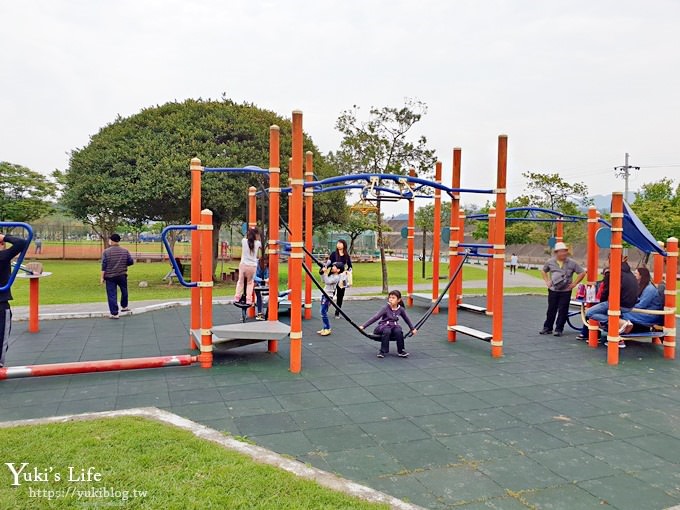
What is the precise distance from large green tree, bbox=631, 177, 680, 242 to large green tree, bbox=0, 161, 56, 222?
3341 centimetres

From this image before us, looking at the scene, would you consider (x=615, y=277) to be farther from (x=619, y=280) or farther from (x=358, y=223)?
(x=358, y=223)

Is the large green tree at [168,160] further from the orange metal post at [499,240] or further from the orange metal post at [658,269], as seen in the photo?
the orange metal post at [658,269]

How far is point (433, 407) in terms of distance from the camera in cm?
470

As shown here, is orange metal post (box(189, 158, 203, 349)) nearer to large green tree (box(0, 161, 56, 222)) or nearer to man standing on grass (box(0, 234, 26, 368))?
man standing on grass (box(0, 234, 26, 368))

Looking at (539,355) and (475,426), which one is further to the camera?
(539,355)

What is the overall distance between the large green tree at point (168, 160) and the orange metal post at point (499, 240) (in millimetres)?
11472

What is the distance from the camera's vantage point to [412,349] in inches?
281

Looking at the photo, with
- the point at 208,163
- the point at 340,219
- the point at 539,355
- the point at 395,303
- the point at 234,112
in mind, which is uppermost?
the point at 234,112

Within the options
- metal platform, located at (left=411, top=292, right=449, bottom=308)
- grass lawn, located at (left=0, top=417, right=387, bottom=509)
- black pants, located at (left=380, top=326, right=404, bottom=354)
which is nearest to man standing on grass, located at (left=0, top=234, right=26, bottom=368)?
grass lawn, located at (left=0, top=417, right=387, bottom=509)

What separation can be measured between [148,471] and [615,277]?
5903mm

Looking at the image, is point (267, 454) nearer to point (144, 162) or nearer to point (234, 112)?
point (144, 162)

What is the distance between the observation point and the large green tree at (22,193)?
29281 mm

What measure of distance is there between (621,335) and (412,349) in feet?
9.34

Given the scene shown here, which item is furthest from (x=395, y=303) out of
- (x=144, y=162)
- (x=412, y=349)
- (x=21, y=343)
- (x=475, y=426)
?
(x=144, y=162)
